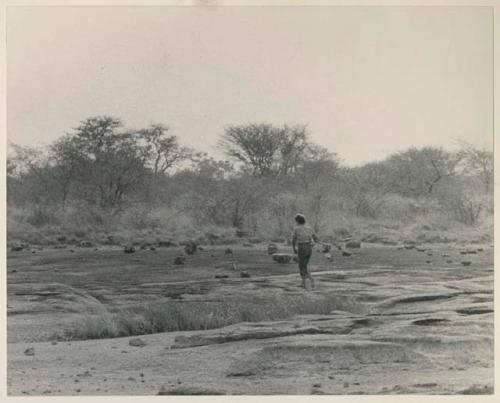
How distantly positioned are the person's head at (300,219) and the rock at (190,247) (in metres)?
1.17

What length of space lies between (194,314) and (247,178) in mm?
1695

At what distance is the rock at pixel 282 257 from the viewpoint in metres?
7.95

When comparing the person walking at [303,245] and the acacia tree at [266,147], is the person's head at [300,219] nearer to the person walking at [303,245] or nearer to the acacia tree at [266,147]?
the person walking at [303,245]

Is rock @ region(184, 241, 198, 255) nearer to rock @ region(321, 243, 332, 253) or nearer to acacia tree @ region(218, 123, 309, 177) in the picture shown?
acacia tree @ region(218, 123, 309, 177)

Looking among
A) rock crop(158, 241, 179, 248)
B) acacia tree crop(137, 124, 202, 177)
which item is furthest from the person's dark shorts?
acacia tree crop(137, 124, 202, 177)

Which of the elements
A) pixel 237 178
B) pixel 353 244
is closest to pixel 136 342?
pixel 237 178

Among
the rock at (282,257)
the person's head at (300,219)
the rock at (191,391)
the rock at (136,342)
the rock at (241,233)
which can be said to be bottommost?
the rock at (191,391)

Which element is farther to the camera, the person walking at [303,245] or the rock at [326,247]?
the rock at [326,247]

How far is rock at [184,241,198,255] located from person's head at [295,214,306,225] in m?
1.17

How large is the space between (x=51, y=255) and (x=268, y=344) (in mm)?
2546

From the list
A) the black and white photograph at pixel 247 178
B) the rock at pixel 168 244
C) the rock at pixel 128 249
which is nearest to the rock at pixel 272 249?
the black and white photograph at pixel 247 178

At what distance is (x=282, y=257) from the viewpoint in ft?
26.2

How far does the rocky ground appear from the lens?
265 inches

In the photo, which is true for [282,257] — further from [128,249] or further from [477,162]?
[477,162]
